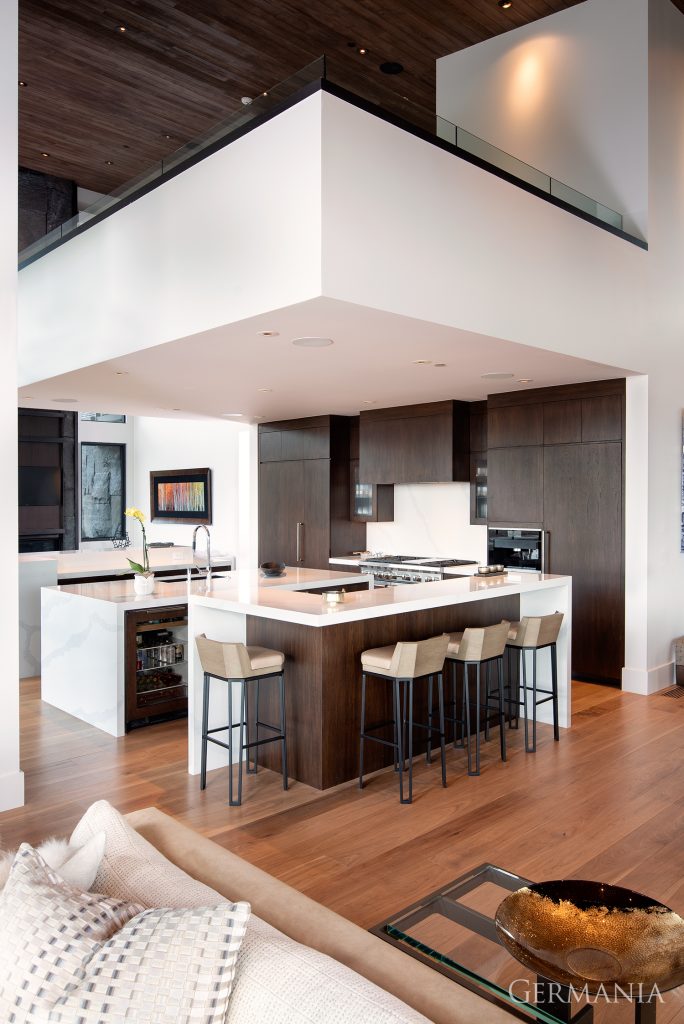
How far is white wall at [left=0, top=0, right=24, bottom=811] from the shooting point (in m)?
3.68

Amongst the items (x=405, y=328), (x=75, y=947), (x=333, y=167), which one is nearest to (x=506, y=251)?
(x=405, y=328)

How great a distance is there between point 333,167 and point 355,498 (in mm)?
5508

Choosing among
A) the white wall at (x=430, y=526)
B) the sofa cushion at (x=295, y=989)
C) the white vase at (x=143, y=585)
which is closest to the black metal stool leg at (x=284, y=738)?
the white vase at (x=143, y=585)

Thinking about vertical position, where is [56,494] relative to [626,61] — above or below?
below

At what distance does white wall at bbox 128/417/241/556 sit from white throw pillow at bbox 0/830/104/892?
8457 millimetres

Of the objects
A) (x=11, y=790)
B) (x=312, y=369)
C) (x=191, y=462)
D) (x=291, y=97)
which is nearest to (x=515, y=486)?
(x=312, y=369)

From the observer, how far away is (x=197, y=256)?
14.0 ft

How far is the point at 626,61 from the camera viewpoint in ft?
19.3

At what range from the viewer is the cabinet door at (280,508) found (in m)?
9.04

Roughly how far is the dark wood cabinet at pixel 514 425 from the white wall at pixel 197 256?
286 centimetres

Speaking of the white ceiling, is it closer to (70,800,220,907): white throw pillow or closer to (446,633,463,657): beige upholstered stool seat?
(446,633,463,657): beige upholstered stool seat

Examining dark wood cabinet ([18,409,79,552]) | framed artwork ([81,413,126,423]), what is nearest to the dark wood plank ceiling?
dark wood cabinet ([18,409,79,552])

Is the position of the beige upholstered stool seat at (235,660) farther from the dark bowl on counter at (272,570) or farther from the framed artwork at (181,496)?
the framed artwork at (181,496)

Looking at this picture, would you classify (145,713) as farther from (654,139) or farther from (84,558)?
(654,139)
